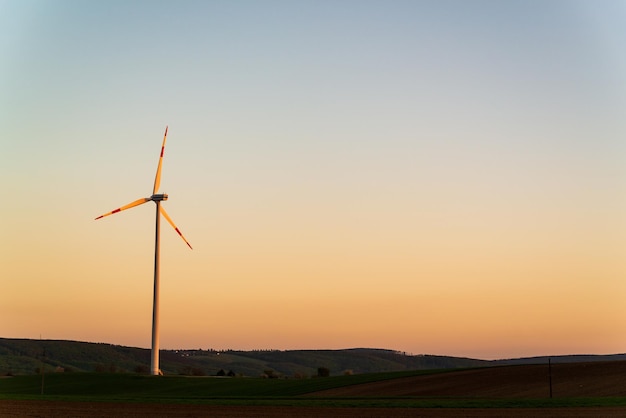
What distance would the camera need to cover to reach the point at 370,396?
270ft

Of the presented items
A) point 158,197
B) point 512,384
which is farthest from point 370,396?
point 158,197

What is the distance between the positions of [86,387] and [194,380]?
14795 mm

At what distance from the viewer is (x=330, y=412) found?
2375 inches

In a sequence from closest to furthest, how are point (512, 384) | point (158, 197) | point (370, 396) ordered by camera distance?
point (370, 396)
point (512, 384)
point (158, 197)

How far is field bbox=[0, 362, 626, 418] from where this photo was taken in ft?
197

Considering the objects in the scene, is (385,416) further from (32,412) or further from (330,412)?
(32,412)

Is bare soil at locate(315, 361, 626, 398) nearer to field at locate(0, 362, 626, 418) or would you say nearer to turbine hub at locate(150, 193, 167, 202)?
field at locate(0, 362, 626, 418)

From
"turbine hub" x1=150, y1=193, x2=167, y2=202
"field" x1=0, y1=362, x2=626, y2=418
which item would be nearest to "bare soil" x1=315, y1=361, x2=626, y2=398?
"field" x1=0, y1=362, x2=626, y2=418

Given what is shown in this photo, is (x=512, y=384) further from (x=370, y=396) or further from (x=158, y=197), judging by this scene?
(x=158, y=197)

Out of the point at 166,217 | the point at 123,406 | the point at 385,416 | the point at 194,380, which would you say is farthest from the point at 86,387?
the point at 385,416

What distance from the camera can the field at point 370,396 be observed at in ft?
197

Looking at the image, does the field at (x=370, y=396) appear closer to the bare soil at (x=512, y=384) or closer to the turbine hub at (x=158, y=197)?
the bare soil at (x=512, y=384)

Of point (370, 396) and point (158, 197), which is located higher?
point (158, 197)

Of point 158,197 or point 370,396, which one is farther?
point 158,197
